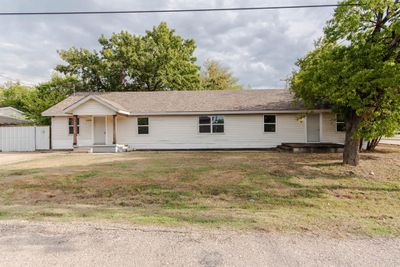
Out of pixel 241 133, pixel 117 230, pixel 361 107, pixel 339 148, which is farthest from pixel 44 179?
pixel 339 148

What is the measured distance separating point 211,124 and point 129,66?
14.4m

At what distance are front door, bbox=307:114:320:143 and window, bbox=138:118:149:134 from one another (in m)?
11.1

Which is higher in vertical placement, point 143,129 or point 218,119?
point 218,119

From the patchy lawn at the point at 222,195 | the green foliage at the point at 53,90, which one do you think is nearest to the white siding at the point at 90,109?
the patchy lawn at the point at 222,195

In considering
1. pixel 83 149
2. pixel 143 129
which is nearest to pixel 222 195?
pixel 143 129

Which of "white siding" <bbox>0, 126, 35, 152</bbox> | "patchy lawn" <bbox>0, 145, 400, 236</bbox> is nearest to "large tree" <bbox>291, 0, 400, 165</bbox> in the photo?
"patchy lawn" <bbox>0, 145, 400, 236</bbox>

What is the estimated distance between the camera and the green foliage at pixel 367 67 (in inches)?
331

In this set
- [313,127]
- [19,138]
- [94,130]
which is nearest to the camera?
[313,127]

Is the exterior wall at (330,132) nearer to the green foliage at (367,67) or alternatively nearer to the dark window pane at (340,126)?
the dark window pane at (340,126)

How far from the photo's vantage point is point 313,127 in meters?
18.8

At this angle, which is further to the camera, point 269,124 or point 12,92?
point 12,92

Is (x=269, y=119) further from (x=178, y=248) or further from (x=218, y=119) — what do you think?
(x=178, y=248)

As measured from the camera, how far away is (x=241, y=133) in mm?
19094

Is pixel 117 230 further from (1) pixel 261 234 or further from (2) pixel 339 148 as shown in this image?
(2) pixel 339 148
